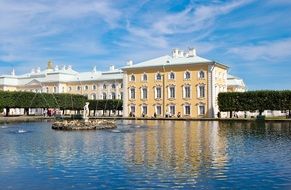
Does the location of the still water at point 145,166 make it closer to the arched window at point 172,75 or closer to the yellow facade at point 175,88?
the yellow facade at point 175,88

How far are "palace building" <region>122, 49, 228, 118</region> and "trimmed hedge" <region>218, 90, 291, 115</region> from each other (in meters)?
3.28

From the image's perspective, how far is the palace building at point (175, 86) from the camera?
65688mm

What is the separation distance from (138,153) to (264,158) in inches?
202

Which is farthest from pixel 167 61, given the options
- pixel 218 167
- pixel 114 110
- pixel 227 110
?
pixel 218 167

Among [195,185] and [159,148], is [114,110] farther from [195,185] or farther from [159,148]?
[195,185]

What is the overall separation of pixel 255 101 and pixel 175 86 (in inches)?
551

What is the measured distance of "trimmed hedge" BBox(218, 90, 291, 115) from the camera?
58.0 meters

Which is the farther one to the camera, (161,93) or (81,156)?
(161,93)

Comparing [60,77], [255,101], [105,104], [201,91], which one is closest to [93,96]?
[60,77]

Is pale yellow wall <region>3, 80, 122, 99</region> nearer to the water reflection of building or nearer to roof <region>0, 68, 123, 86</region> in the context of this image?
roof <region>0, 68, 123, 86</region>

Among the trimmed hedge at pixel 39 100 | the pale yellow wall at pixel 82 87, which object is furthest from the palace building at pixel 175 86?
the pale yellow wall at pixel 82 87

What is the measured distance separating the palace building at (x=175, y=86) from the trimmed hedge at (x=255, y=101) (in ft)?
10.8

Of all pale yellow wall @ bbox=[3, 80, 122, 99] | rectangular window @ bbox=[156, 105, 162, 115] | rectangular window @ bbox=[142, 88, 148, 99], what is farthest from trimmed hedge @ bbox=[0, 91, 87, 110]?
rectangular window @ bbox=[156, 105, 162, 115]

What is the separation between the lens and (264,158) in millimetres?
16625
